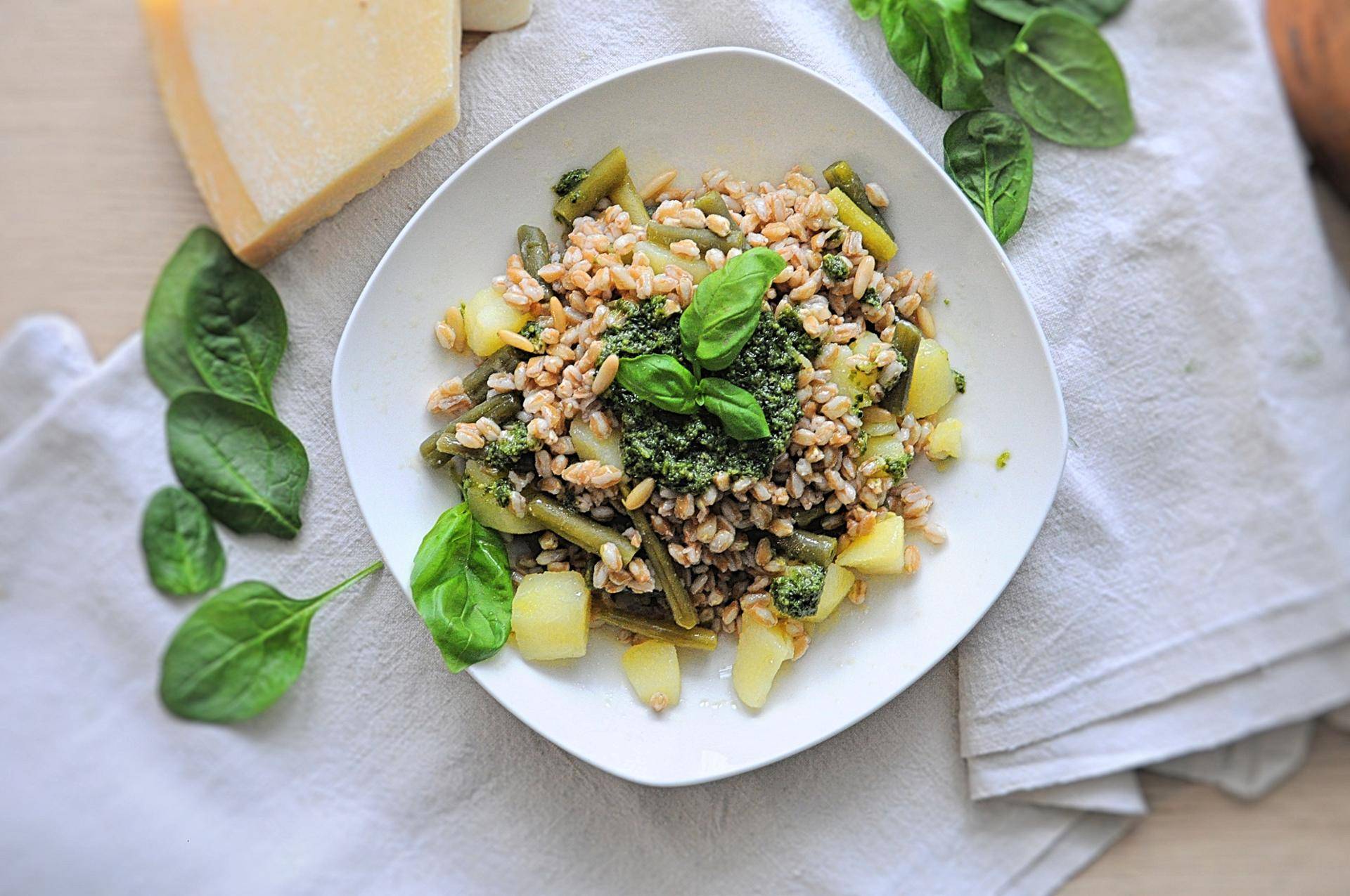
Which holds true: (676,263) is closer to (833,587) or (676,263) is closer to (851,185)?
(851,185)

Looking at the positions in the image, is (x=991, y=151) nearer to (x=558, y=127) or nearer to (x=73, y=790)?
(x=558, y=127)

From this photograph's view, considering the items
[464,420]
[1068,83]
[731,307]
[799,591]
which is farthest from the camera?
[1068,83]

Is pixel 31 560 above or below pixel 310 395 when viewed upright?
below

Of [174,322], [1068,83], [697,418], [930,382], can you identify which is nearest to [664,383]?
[697,418]

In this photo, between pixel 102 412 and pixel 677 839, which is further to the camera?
pixel 677 839

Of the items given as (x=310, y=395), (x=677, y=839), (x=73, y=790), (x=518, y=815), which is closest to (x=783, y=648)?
(x=677, y=839)

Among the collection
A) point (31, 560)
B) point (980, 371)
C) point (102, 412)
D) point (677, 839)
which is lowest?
point (677, 839)

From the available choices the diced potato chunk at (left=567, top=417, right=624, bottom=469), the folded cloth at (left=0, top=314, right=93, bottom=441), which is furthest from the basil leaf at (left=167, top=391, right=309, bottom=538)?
the diced potato chunk at (left=567, top=417, right=624, bottom=469)
